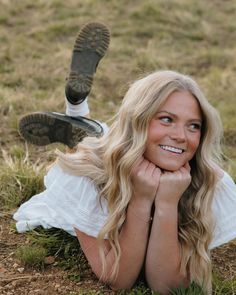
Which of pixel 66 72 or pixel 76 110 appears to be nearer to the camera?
pixel 76 110

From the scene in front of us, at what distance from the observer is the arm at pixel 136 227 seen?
9.09 ft

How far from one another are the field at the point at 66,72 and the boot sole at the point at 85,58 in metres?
0.30

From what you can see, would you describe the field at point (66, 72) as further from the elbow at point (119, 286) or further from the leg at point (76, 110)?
the leg at point (76, 110)

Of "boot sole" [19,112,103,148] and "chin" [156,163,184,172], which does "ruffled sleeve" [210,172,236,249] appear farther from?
"boot sole" [19,112,103,148]

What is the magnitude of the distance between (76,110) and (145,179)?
1.50 m

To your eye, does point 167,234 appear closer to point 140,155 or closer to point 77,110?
point 140,155

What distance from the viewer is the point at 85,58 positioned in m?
4.34

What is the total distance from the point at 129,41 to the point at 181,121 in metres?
5.72

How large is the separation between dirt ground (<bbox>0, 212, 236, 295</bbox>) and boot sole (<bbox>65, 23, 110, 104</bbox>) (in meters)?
1.08

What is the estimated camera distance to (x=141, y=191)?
2791mm

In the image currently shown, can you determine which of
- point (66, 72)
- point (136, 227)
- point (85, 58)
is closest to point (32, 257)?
point (136, 227)

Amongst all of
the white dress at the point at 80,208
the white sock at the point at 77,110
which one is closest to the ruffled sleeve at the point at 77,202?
the white dress at the point at 80,208

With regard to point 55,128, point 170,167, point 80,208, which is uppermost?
point 170,167

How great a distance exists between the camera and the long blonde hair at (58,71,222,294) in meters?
2.74
